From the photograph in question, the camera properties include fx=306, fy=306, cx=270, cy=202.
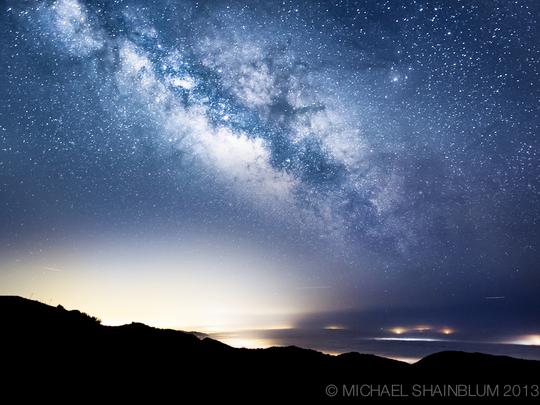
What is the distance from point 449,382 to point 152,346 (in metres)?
12.3

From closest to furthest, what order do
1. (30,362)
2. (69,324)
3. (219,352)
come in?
(30,362) < (69,324) < (219,352)

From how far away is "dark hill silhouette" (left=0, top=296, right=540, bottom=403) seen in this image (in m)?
8.56

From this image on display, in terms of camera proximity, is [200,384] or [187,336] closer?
[200,384]

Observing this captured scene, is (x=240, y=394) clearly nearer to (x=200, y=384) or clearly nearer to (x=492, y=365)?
(x=200, y=384)

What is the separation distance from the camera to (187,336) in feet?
51.2

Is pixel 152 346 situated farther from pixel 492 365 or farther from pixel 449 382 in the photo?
pixel 492 365

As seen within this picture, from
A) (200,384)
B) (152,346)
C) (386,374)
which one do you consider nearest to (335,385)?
(386,374)

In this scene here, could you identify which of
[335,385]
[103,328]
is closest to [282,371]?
[335,385]

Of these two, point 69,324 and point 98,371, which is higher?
point 69,324

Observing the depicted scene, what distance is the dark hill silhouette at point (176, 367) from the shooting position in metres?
8.56

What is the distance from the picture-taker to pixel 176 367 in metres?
11.1

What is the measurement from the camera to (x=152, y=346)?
12.7 metres


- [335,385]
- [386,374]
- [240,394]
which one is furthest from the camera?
[386,374]

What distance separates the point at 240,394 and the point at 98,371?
4.44 metres
